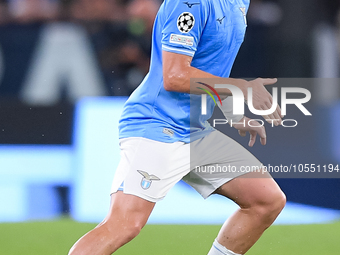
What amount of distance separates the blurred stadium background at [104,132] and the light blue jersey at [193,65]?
1.58 m

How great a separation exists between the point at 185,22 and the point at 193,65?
34 cm

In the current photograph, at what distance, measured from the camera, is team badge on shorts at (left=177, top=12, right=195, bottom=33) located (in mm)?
2850

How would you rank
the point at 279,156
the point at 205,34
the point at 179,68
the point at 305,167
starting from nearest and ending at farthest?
1. the point at 179,68
2. the point at 205,34
3. the point at 279,156
4. the point at 305,167

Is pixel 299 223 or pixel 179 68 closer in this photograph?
pixel 179 68

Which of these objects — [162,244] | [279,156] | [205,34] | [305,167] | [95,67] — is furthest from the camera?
[95,67]

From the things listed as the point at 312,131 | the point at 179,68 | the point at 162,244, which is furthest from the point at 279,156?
the point at 179,68

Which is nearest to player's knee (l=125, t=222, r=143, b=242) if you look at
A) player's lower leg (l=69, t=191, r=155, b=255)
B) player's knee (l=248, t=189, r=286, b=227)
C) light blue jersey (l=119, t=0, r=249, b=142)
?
player's lower leg (l=69, t=191, r=155, b=255)

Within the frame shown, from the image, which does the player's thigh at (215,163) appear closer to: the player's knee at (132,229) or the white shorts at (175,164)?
the white shorts at (175,164)

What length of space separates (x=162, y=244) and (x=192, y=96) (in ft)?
6.88

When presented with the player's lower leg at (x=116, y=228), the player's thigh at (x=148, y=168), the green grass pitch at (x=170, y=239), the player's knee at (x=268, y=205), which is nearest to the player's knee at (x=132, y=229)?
the player's lower leg at (x=116, y=228)

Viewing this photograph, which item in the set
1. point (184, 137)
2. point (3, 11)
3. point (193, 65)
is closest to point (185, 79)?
point (193, 65)

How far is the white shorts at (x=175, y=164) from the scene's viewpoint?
2.99m

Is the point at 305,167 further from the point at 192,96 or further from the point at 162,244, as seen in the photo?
the point at 192,96

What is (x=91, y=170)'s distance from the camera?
6.18 metres
